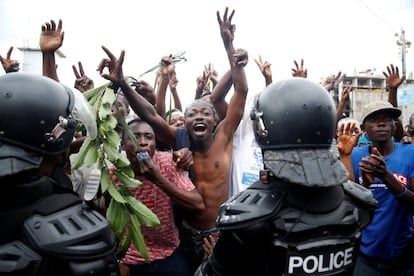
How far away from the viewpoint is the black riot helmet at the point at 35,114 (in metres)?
1.71

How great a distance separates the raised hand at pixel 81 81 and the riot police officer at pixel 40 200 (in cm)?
243

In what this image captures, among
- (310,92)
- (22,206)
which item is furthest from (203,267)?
(310,92)

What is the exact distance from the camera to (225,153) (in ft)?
12.3

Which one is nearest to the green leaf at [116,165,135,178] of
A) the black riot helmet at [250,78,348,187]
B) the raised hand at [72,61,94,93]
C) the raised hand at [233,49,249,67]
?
the black riot helmet at [250,78,348,187]

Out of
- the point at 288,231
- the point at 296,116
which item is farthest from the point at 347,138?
the point at 288,231

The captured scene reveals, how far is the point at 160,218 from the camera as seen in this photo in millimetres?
3113

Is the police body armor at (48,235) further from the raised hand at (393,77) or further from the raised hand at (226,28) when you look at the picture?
the raised hand at (393,77)

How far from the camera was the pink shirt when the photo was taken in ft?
10.1

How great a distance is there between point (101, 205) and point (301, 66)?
10.7 feet

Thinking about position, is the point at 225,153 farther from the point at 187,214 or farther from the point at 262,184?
the point at 262,184

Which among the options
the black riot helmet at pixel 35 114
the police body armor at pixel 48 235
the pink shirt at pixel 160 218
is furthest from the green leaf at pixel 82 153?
the pink shirt at pixel 160 218

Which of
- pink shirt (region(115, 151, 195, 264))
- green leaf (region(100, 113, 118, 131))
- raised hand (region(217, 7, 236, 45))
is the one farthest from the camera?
raised hand (region(217, 7, 236, 45))

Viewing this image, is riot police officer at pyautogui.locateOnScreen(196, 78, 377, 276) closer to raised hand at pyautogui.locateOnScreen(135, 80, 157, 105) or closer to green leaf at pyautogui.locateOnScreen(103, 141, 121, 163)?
green leaf at pyautogui.locateOnScreen(103, 141, 121, 163)

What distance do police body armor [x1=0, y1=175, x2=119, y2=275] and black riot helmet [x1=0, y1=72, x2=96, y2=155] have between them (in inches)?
7.4
